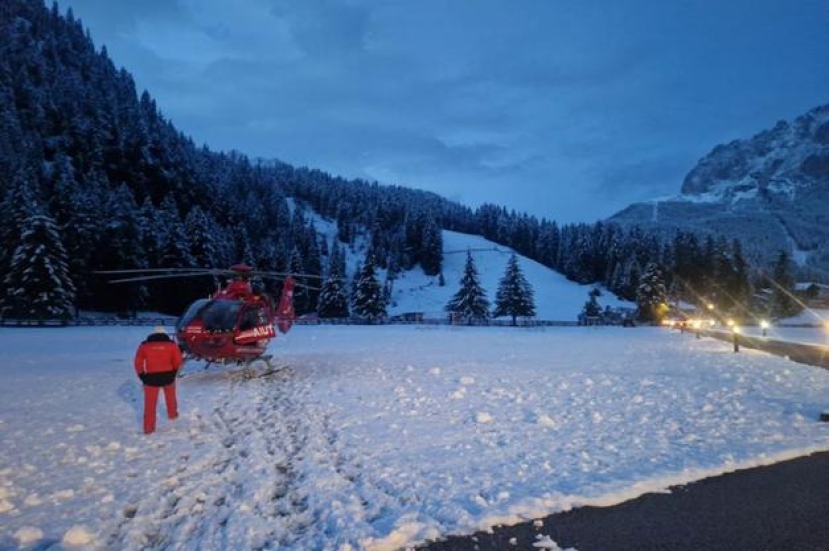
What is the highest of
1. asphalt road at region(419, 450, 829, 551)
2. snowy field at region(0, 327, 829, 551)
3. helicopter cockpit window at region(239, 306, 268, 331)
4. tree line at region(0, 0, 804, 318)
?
tree line at region(0, 0, 804, 318)

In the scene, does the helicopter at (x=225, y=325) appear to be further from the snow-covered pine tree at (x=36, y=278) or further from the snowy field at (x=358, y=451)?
the snow-covered pine tree at (x=36, y=278)

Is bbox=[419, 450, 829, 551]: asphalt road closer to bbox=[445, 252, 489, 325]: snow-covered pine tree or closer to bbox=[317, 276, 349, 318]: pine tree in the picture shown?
bbox=[317, 276, 349, 318]: pine tree

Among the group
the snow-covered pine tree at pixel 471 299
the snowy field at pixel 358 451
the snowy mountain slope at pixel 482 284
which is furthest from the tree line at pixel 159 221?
the snow-covered pine tree at pixel 471 299

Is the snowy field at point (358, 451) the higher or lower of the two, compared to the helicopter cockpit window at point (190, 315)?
lower

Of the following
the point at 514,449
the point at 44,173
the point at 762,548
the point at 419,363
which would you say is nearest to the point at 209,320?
the point at 419,363

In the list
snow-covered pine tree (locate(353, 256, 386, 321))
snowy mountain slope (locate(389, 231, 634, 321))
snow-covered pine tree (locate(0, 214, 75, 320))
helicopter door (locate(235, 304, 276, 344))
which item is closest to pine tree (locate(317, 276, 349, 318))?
snow-covered pine tree (locate(353, 256, 386, 321))

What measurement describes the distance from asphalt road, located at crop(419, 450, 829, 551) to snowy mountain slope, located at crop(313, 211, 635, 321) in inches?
3528

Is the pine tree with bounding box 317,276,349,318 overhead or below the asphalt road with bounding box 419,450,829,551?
overhead

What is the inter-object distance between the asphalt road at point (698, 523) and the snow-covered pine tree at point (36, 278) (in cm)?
5321

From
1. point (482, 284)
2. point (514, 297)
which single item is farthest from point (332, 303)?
point (482, 284)

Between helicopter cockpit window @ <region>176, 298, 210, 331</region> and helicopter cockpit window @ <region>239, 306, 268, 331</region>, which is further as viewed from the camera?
helicopter cockpit window @ <region>239, 306, 268, 331</region>

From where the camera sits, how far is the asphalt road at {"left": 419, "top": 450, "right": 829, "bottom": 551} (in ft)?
16.4

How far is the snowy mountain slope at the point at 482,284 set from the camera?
110 meters

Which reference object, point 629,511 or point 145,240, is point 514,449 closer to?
point 629,511
